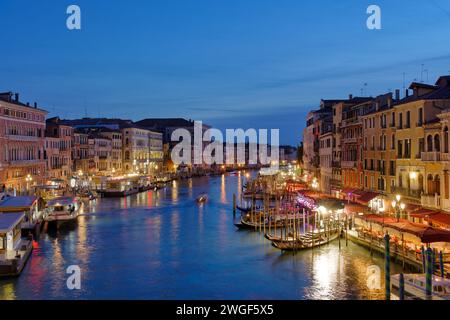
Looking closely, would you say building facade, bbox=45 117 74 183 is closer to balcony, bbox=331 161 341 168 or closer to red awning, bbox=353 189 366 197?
balcony, bbox=331 161 341 168

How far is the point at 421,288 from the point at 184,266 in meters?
7.45

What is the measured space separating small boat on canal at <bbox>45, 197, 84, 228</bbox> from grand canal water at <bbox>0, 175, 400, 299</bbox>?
2.84 ft

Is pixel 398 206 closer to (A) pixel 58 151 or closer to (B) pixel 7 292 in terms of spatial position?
(B) pixel 7 292

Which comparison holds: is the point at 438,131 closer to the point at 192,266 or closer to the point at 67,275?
the point at 192,266

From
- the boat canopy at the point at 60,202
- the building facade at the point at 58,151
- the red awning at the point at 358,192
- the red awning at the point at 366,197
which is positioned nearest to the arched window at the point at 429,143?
the red awning at the point at 366,197

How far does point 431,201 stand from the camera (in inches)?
709

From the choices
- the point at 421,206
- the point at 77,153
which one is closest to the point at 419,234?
the point at 421,206

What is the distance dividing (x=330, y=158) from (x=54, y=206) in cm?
1572

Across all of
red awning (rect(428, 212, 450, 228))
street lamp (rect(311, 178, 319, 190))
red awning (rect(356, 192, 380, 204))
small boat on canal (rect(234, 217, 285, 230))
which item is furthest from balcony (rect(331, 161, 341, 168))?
red awning (rect(428, 212, 450, 228))

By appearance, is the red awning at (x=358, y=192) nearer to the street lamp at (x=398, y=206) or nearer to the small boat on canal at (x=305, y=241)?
the street lamp at (x=398, y=206)

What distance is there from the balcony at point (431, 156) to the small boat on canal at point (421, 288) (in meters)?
6.20

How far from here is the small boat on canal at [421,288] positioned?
11.4 meters

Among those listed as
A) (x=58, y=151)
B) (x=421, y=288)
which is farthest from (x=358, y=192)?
(x=58, y=151)
